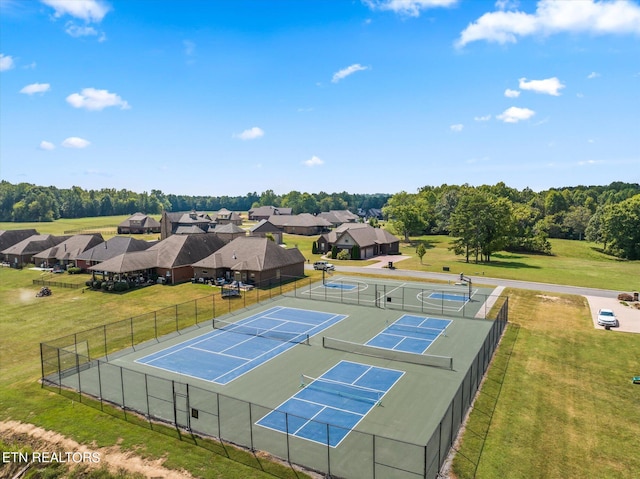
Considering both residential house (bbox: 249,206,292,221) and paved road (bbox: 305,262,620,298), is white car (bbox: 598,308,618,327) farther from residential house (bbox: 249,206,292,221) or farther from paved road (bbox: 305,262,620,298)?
residential house (bbox: 249,206,292,221)

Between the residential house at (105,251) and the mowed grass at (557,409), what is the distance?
56.3m

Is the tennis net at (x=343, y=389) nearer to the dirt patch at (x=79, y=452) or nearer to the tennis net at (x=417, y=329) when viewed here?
the dirt patch at (x=79, y=452)

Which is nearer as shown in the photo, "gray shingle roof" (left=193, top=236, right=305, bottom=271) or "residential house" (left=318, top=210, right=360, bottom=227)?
"gray shingle roof" (left=193, top=236, right=305, bottom=271)

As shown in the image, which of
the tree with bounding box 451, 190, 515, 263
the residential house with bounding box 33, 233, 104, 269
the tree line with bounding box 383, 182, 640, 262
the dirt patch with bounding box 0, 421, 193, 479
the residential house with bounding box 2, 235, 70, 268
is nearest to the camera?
the dirt patch with bounding box 0, 421, 193, 479

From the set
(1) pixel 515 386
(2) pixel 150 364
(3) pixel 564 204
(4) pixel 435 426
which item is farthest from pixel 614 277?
(3) pixel 564 204

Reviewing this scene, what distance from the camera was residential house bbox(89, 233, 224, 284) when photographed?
5566cm

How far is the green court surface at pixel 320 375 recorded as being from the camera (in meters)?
18.8

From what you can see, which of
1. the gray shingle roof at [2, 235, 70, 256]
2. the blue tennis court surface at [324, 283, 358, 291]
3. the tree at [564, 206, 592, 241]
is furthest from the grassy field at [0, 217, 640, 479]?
the tree at [564, 206, 592, 241]

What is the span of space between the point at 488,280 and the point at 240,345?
3984cm

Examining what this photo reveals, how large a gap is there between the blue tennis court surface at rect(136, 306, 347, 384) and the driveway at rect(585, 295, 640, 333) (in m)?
25.4

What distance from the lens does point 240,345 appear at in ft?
111

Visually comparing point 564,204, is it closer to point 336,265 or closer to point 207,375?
point 336,265

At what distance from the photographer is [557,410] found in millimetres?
23016

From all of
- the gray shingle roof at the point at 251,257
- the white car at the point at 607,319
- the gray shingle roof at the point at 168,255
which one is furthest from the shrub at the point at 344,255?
the white car at the point at 607,319
